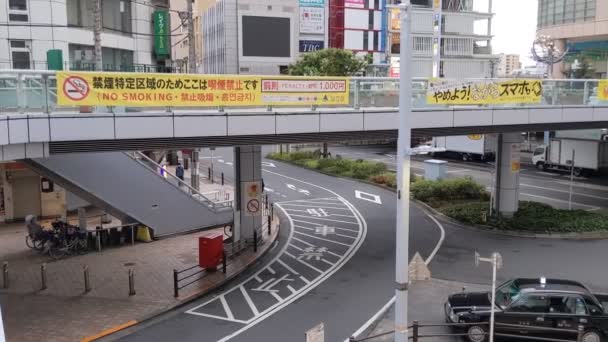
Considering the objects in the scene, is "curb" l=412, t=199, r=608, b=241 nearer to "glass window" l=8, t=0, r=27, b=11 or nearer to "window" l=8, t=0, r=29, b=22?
"window" l=8, t=0, r=29, b=22

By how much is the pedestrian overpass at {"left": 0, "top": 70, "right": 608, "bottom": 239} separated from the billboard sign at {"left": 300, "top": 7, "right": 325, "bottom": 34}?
214 feet

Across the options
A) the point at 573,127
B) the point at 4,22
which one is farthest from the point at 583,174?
the point at 4,22

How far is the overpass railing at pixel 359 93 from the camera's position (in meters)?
12.5

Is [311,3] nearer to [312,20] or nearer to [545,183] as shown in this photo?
[312,20]

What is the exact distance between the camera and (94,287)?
657 inches

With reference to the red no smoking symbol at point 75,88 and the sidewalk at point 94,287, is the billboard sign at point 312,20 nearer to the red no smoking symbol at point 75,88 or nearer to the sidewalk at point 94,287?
the sidewalk at point 94,287

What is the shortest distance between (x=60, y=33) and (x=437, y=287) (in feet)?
64.7

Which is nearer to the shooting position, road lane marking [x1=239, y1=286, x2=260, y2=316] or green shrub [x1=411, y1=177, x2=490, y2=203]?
road lane marking [x1=239, y1=286, x2=260, y2=316]

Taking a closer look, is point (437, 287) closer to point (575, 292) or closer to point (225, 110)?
point (575, 292)

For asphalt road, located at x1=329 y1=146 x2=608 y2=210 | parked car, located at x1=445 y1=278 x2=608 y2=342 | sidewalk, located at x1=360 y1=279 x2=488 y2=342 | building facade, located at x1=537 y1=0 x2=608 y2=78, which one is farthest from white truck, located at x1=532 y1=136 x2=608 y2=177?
building facade, located at x1=537 y1=0 x2=608 y2=78

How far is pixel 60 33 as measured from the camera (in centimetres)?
2548

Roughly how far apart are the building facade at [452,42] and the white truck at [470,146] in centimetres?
3470

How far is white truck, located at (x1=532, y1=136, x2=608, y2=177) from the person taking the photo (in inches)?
1481

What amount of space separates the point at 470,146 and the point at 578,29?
4002 cm
